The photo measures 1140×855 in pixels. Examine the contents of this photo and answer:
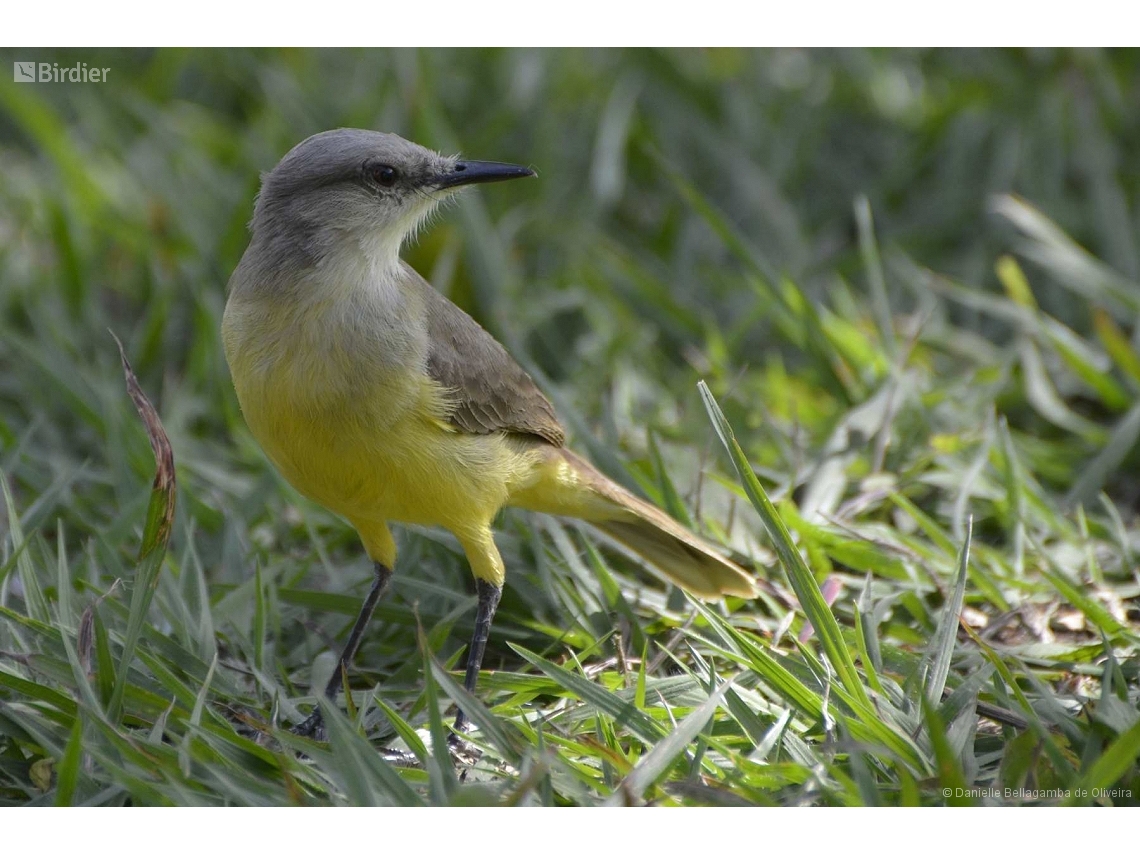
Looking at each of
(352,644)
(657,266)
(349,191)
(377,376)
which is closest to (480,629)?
(352,644)

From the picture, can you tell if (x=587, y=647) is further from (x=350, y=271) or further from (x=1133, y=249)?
(x=1133, y=249)

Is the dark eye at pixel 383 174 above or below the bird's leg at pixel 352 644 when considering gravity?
above

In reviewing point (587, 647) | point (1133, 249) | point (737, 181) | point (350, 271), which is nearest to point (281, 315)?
point (350, 271)

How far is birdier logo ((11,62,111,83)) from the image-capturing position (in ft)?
21.8

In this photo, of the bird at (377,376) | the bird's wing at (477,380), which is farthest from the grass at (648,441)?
the bird's wing at (477,380)

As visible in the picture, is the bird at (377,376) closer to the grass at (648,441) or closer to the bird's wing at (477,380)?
the bird's wing at (477,380)

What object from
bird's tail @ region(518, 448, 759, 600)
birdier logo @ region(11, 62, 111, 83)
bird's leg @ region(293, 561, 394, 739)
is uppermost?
birdier logo @ region(11, 62, 111, 83)

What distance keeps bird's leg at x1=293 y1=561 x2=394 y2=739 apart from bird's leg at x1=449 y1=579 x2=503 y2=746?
33 centimetres

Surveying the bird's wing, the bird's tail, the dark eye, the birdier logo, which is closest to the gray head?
the dark eye

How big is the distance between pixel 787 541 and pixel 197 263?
11.9 ft

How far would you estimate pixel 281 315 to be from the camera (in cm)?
356

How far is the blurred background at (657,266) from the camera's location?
475 cm

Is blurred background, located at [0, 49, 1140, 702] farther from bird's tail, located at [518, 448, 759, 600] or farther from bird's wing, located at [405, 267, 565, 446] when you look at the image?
bird's wing, located at [405, 267, 565, 446]

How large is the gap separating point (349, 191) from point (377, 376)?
603 millimetres
